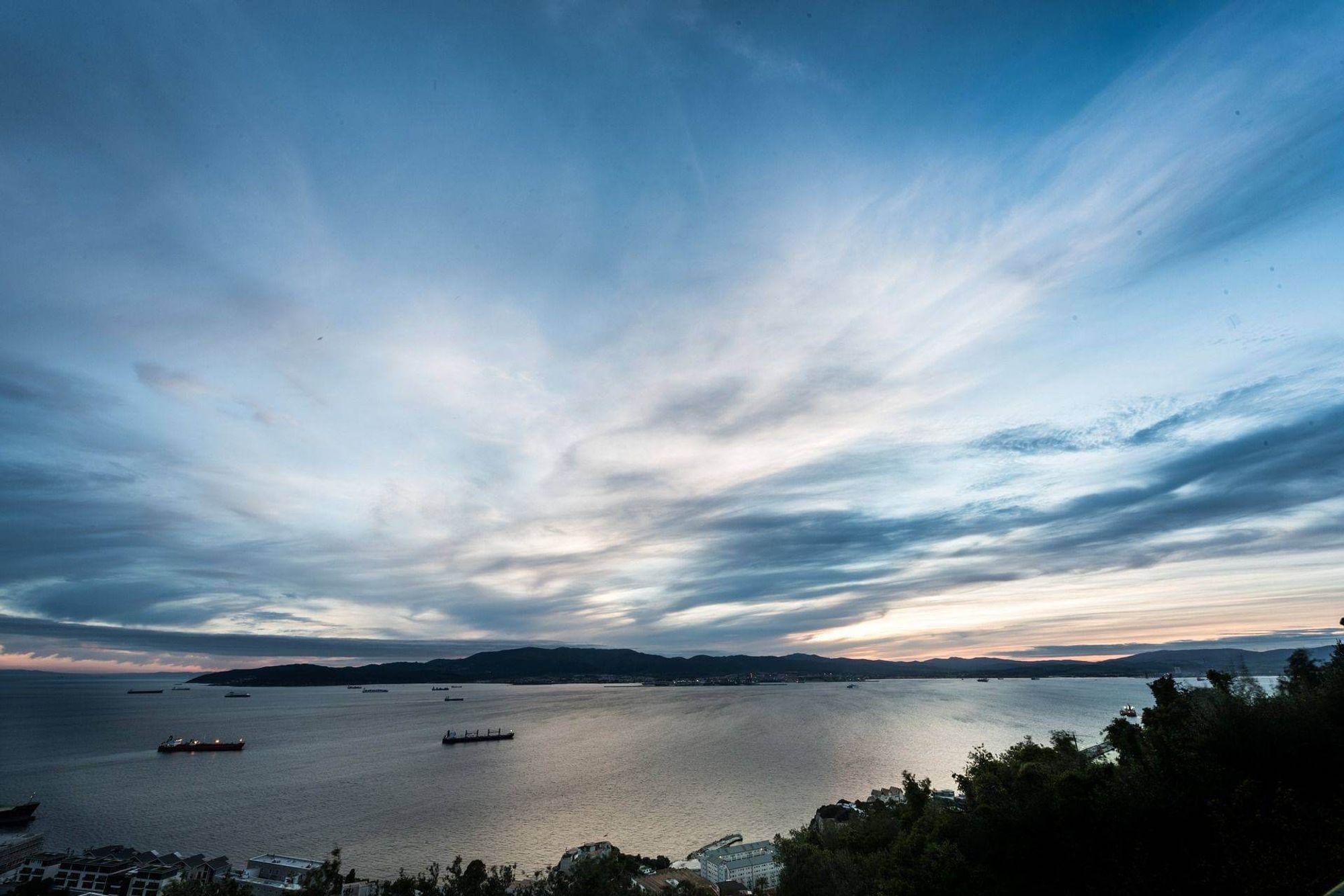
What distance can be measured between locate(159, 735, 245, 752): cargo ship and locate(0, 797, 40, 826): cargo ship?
142 ft

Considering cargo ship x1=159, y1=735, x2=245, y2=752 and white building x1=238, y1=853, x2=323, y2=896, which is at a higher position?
white building x1=238, y1=853, x2=323, y2=896

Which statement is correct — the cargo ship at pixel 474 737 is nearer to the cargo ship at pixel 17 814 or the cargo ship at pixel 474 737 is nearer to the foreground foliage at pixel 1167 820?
the cargo ship at pixel 17 814

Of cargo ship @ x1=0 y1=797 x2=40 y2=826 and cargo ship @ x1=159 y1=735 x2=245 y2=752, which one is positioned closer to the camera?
cargo ship @ x1=0 y1=797 x2=40 y2=826

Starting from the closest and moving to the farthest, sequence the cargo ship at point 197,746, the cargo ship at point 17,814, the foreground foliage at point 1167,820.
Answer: the foreground foliage at point 1167,820 → the cargo ship at point 17,814 → the cargo ship at point 197,746

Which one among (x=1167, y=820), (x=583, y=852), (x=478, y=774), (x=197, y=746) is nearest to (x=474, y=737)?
(x=478, y=774)

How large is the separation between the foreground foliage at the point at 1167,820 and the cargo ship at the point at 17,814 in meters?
63.6

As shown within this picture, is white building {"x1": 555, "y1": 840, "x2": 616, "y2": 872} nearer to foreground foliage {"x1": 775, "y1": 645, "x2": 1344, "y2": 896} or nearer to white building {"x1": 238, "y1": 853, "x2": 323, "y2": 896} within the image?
white building {"x1": 238, "y1": 853, "x2": 323, "y2": 896}

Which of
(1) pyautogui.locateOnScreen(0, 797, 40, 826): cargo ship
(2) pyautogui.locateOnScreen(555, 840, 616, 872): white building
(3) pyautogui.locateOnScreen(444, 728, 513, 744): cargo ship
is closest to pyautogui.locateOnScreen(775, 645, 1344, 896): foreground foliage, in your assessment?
(2) pyautogui.locateOnScreen(555, 840, 616, 872): white building

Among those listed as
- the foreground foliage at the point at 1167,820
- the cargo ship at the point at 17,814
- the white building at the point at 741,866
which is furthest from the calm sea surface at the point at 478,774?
the foreground foliage at the point at 1167,820

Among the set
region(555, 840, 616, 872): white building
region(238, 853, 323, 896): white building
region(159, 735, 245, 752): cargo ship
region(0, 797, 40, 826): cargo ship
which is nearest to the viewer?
region(238, 853, 323, 896): white building

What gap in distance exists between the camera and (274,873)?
34.5m

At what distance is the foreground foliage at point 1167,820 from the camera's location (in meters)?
14.7

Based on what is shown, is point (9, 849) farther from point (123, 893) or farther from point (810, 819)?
point (810, 819)

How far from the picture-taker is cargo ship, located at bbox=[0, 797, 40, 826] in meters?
48.6
